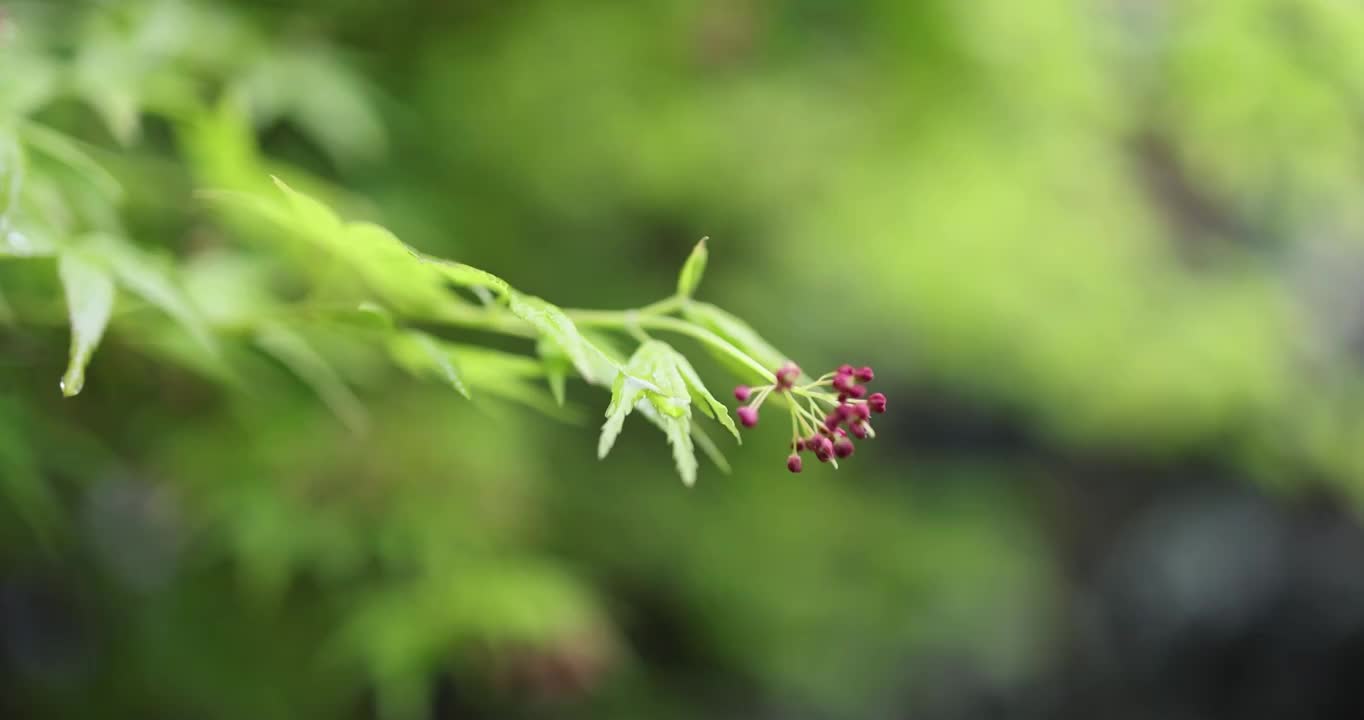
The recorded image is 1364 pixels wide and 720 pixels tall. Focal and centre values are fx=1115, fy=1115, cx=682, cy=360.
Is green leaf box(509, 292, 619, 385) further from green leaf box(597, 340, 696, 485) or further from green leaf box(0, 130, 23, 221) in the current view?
green leaf box(0, 130, 23, 221)

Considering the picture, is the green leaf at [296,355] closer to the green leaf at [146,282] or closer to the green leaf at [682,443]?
the green leaf at [146,282]

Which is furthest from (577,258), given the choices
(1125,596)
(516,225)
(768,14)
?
(1125,596)

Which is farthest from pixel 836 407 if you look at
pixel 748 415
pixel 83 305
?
pixel 83 305

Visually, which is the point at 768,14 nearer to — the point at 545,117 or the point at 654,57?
the point at 654,57

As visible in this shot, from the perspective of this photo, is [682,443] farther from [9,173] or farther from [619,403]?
[9,173]

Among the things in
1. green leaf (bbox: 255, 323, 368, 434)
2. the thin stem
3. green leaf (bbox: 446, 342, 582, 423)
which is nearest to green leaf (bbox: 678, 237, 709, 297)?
the thin stem

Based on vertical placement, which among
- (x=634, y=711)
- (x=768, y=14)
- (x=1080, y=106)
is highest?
(x=1080, y=106)

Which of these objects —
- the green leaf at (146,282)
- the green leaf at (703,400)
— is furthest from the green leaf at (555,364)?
the green leaf at (146,282)
